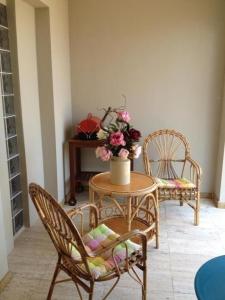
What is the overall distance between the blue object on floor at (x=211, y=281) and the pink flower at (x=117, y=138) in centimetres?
98

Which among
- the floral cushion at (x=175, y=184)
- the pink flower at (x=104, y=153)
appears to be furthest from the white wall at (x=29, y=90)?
the floral cushion at (x=175, y=184)

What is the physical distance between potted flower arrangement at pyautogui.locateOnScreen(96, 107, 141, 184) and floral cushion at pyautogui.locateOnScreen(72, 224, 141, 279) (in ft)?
1.69

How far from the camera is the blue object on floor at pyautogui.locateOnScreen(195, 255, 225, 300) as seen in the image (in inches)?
47.3

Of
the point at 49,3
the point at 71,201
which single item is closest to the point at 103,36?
the point at 49,3

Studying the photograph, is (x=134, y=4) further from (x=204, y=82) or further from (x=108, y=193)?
(x=108, y=193)

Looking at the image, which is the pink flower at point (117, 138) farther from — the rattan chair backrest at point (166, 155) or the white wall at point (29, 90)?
the rattan chair backrest at point (166, 155)

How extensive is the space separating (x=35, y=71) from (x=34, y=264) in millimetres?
1746

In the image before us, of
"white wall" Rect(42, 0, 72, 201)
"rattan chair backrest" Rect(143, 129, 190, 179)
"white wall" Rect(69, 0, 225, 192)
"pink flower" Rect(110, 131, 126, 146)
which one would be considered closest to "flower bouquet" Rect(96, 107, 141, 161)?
"pink flower" Rect(110, 131, 126, 146)

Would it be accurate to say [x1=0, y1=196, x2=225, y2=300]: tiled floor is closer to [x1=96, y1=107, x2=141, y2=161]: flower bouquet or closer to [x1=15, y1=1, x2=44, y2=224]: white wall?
[x1=15, y1=1, x2=44, y2=224]: white wall

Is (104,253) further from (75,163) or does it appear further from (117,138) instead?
(75,163)

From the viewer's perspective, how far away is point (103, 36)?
10.5ft

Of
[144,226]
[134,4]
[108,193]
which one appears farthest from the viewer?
[134,4]

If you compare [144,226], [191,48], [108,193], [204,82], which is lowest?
[144,226]

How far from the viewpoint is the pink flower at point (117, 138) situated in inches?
79.8
